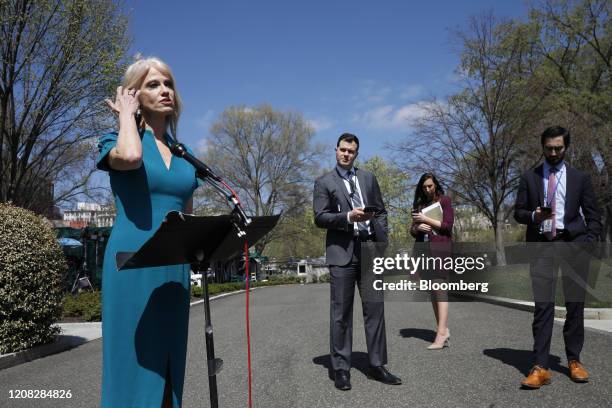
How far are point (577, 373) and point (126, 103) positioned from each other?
4.49 m

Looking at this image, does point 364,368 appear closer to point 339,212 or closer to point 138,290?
point 339,212

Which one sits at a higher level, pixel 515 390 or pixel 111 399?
pixel 111 399

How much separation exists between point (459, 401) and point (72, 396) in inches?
138

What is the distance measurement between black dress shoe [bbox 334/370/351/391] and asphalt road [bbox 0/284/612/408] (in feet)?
0.28

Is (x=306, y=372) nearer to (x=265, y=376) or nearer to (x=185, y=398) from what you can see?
(x=265, y=376)

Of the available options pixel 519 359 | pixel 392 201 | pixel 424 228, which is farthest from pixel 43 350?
pixel 392 201

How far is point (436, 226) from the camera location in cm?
682

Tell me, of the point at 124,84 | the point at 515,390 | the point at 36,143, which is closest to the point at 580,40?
the point at 36,143

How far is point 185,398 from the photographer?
4.54 m

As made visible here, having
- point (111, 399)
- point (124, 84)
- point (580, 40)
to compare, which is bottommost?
point (111, 399)

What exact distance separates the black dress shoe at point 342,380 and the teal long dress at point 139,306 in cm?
263

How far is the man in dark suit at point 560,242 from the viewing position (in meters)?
4.66

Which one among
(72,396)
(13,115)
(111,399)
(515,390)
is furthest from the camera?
(13,115)

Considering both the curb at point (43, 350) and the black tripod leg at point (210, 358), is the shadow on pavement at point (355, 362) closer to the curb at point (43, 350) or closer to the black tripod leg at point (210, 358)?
the black tripod leg at point (210, 358)
